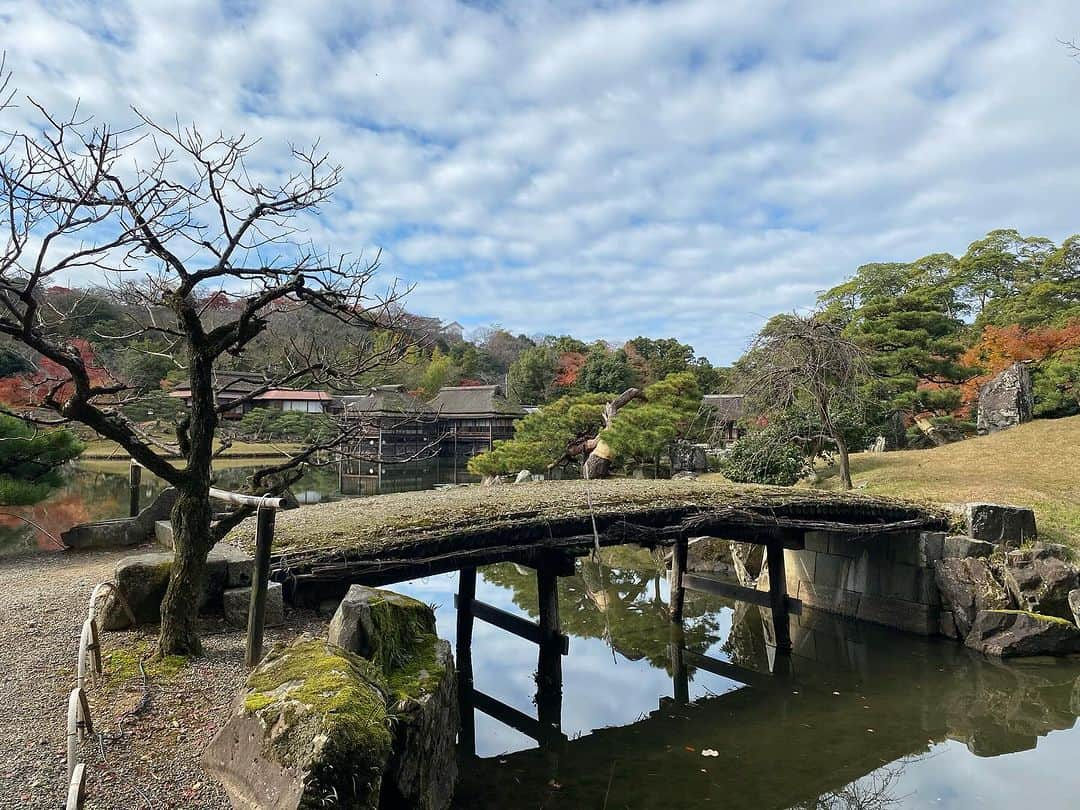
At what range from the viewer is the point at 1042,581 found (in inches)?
392

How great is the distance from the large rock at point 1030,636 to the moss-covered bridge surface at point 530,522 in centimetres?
173

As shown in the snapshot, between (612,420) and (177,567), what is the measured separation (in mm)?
15432

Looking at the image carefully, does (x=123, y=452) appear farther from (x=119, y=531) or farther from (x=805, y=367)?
(x=805, y=367)

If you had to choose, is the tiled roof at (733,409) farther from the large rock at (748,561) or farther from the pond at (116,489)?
the pond at (116,489)

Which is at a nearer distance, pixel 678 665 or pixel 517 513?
pixel 517 513

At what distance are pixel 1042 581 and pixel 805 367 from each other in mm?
5637

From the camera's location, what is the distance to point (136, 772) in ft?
11.7

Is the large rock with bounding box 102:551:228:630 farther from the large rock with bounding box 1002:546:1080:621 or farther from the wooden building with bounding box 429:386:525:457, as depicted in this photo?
the wooden building with bounding box 429:386:525:457

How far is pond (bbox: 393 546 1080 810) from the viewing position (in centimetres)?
628

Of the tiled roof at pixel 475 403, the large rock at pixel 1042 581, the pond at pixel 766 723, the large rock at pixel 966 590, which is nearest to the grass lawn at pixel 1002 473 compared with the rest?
the large rock at pixel 1042 581

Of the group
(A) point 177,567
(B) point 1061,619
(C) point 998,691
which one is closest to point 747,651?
(C) point 998,691

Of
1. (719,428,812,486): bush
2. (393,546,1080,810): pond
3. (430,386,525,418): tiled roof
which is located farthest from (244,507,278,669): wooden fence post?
(430,386,525,418): tiled roof

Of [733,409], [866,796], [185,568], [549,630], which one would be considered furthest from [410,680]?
[733,409]

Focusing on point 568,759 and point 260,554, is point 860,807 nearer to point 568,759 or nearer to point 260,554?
point 568,759
